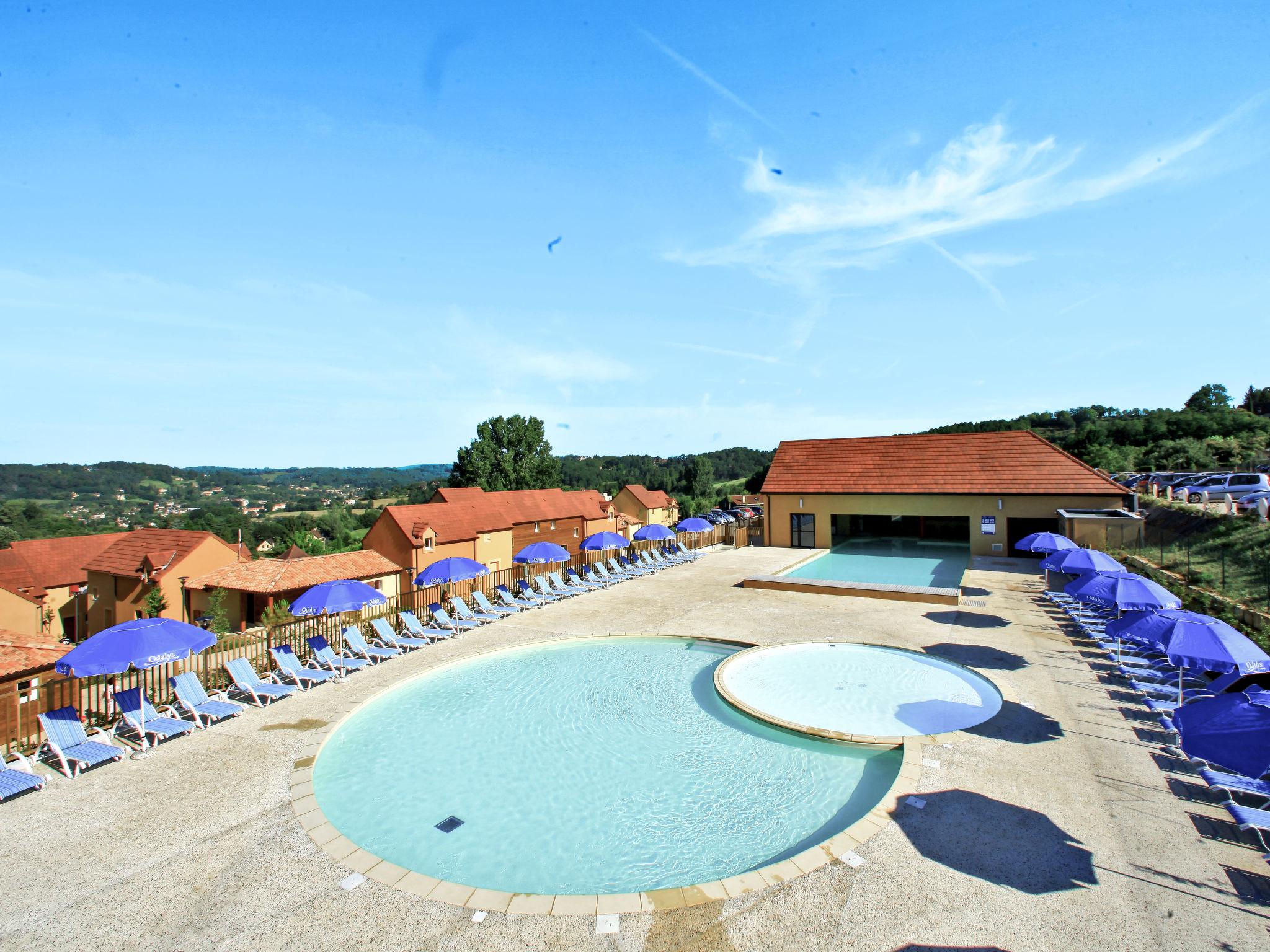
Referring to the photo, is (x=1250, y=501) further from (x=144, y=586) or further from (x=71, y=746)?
(x=144, y=586)

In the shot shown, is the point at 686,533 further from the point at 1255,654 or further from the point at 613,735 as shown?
the point at 1255,654

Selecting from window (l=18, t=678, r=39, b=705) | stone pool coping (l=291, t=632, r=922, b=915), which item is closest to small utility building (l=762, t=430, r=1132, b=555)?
stone pool coping (l=291, t=632, r=922, b=915)

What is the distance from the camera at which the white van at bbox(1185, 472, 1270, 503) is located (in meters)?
22.3

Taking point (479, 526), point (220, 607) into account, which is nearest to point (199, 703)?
point (220, 607)

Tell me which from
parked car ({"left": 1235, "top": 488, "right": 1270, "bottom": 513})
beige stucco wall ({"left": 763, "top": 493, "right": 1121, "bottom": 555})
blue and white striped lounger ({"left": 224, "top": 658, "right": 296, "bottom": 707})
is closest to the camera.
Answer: blue and white striped lounger ({"left": 224, "top": 658, "right": 296, "bottom": 707})

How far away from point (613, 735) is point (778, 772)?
8.25 ft

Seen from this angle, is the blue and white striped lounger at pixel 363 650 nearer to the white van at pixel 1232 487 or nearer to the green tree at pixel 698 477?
the white van at pixel 1232 487

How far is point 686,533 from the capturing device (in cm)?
2867

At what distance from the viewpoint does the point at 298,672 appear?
10445 millimetres

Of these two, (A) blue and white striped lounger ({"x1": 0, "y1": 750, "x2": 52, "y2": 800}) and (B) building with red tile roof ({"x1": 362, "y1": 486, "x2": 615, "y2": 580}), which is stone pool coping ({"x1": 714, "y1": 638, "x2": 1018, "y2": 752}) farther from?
(B) building with red tile roof ({"x1": 362, "y1": 486, "x2": 615, "y2": 580})

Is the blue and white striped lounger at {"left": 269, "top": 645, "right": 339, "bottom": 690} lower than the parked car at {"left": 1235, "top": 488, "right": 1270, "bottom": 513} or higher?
lower

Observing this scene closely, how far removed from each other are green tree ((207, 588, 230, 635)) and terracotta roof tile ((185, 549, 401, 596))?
1.14 feet

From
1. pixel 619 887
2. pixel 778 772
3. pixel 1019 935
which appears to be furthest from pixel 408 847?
pixel 1019 935

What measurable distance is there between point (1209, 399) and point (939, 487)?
236 feet
